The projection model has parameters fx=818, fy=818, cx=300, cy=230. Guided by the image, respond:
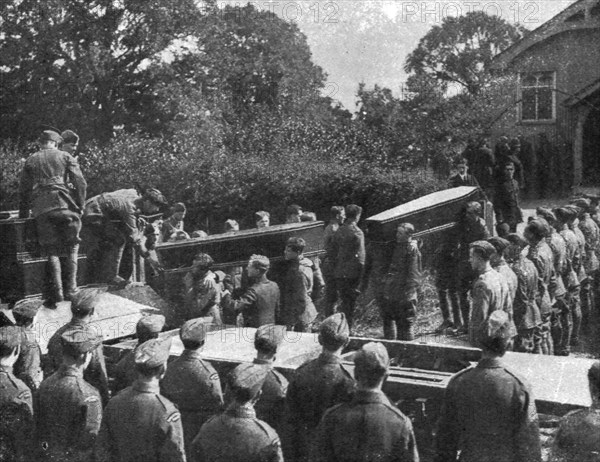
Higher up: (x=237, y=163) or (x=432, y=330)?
(x=237, y=163)

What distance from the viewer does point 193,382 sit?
203 inches

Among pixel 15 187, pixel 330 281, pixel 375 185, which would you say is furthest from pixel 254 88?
pixel 330 281

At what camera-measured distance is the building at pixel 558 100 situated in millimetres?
23469

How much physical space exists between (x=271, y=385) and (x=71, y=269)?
452cm

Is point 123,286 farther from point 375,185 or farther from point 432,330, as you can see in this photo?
point 375,185

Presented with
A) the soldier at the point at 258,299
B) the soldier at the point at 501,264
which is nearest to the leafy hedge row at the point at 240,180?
the soldier at the point at 501,264

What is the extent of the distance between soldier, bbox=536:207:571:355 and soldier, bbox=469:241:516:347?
2.23 m

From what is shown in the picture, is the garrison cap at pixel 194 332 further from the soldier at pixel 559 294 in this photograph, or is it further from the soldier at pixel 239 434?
the soldier at pixel 559 294

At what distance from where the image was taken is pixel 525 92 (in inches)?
Result: 990

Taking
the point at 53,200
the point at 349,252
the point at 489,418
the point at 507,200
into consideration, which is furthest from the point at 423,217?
the point at 489,418

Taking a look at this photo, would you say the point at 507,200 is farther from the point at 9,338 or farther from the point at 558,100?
the point at 558,100

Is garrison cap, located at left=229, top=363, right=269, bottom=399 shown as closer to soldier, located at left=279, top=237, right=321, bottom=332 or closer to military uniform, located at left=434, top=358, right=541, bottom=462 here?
military uniform, located at left=434, top=358, right=541, bottom=462

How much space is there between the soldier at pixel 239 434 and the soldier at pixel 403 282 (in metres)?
4.97

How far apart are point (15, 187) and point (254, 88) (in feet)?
38.8
